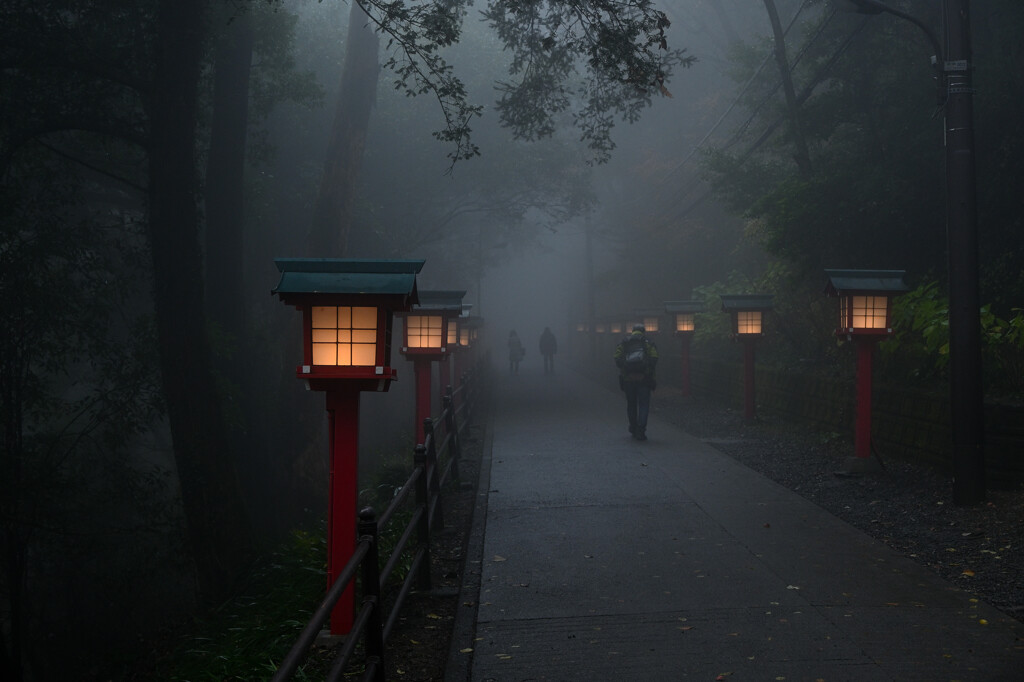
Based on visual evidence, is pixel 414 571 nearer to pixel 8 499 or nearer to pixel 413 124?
pixel 8 499

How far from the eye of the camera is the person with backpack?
15.5 metres

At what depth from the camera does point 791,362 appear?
1939 cm

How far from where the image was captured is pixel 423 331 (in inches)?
509

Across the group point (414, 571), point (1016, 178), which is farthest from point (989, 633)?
point (1016, 178)

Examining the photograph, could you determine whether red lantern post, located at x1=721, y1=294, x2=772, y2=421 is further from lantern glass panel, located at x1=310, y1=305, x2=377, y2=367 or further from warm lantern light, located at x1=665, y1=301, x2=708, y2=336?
lantern glass panel, located at x1=310, y1=305, x2=377, y2=367

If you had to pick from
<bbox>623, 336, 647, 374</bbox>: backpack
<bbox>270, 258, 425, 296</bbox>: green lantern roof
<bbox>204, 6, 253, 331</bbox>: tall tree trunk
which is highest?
<bbox>204, 6, 253, 331</bbox>: tall tree trunk

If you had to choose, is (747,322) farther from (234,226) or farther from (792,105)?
(234,226)

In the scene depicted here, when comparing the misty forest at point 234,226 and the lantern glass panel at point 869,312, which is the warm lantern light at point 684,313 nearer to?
the misty forest at point 234,226

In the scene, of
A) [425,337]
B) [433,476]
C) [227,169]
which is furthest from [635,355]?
[433,476]

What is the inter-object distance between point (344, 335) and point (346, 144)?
42.5 ft

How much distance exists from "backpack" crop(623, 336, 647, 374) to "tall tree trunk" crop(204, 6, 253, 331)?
6431 mm

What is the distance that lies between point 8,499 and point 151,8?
21.4 ft

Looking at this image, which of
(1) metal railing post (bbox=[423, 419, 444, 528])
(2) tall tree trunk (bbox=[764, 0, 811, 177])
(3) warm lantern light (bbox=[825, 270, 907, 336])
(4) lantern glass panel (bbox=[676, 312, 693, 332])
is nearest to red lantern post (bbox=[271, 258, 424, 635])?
(1) metal railing post (bbox=[423, 419, 444, 528])

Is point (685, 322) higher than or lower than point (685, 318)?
lower
